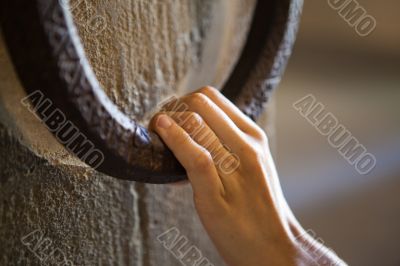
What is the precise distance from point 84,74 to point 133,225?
0.16 metres

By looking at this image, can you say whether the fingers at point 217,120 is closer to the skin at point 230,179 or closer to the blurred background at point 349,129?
the skin at point 230,179

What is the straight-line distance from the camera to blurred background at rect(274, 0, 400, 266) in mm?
566

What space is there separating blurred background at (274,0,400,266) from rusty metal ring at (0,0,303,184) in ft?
0.63

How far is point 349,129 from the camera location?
64 centimetres

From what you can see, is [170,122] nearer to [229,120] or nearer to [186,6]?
[229,120]

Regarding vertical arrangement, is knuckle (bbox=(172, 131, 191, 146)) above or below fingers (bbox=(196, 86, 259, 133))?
below

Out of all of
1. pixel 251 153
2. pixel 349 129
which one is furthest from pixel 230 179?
pixel 349 129

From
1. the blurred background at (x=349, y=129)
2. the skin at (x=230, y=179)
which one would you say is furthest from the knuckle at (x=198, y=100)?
the blurred background at (x=349, y=129)

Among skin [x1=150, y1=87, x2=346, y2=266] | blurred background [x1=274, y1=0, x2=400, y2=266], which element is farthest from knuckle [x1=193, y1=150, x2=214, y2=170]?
blurred background [x1=274, y1=0, x2=400, y2=266]

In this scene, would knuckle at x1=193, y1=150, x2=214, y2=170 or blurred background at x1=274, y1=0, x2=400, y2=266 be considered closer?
knuckle at x1=193, y1=150, x2=214, y2=170

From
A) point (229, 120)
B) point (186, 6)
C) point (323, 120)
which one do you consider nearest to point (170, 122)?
point (229, 120)

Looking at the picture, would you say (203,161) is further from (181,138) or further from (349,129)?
(349,129)

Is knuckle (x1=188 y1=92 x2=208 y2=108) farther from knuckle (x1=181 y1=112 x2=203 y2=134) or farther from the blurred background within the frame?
the blurred background

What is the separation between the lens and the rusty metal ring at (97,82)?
227mm
